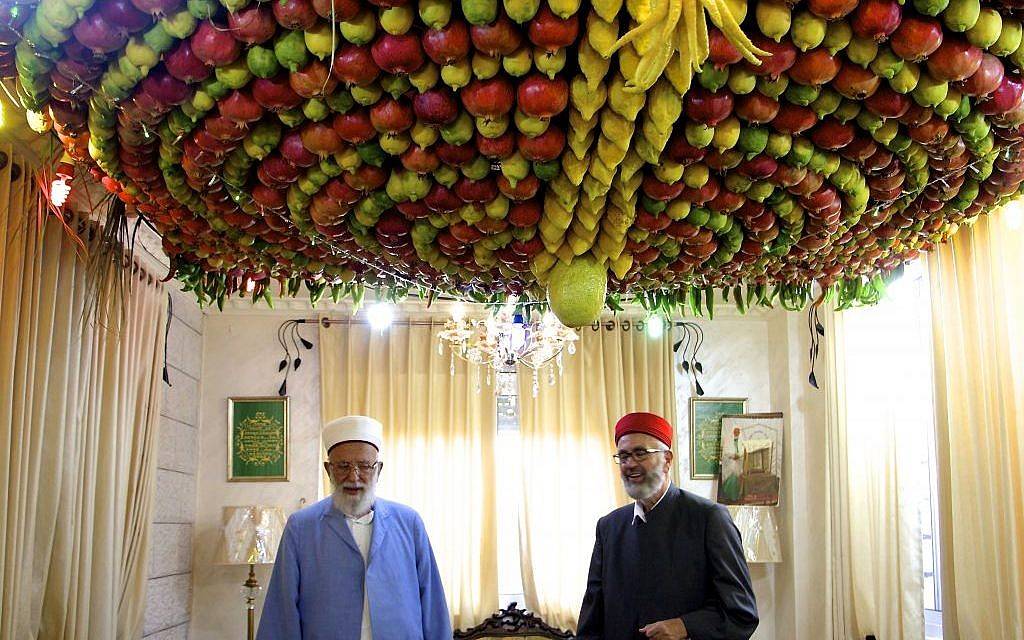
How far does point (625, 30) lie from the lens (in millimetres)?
1135

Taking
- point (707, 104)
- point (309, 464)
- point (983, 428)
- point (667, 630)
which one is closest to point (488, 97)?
point (707, 104)

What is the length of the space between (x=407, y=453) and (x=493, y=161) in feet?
17.3

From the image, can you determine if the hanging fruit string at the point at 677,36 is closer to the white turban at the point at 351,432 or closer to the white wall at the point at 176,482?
the white turban at the point at 351,432

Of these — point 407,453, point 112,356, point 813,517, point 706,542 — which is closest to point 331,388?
point 407,453

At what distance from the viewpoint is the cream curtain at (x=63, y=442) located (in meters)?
3.00

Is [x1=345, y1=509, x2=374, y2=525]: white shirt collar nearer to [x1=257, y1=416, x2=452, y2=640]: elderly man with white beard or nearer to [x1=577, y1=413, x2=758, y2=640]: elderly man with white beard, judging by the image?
[x1=257, y1=416, x2=452, y2=640]: elderly man with white beard

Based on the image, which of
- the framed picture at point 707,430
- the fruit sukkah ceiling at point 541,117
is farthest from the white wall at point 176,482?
the fruit sukkah ceiling at point 541,117

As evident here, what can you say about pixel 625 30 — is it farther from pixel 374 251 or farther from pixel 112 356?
pixel 112 356

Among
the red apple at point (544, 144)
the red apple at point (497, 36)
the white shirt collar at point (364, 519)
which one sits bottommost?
the white shirt collar at point (364, 519)

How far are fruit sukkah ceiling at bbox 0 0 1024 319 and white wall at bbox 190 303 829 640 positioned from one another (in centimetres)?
476

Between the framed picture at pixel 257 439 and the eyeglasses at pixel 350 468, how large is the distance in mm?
3108

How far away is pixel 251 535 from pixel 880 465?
3816 mm

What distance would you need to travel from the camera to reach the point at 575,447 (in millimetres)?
6555

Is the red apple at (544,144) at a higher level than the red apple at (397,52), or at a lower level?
lower
